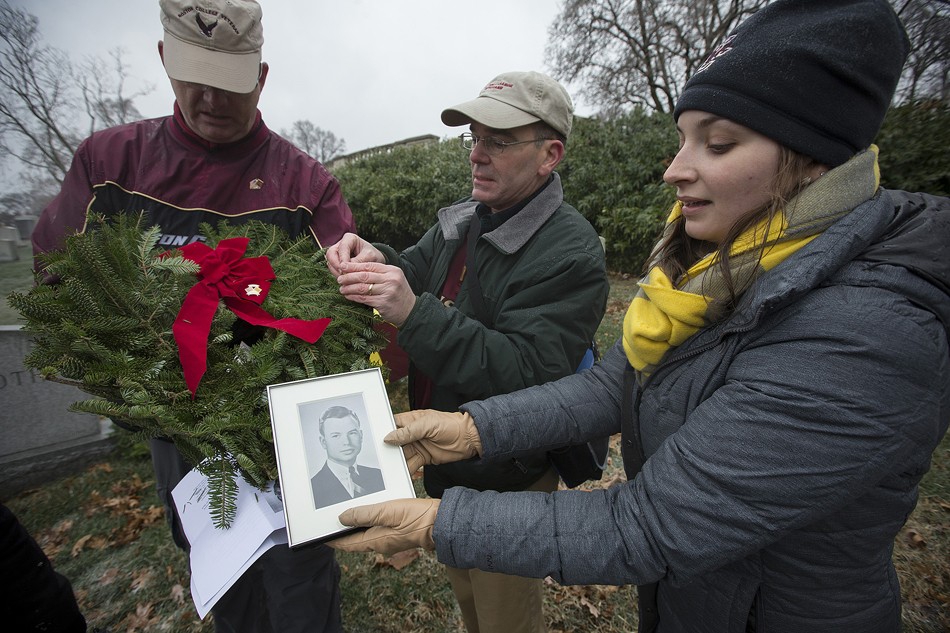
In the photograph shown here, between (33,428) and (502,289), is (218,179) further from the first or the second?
(33,428)

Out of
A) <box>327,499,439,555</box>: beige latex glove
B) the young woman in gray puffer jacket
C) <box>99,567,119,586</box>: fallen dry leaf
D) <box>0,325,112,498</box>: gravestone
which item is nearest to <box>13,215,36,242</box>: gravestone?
<box>0,325,112,498</box>: gravestone

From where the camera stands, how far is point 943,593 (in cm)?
277

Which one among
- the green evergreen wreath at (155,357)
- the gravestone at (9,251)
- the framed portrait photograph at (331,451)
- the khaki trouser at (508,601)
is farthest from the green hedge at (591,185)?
the framed portrait photograph at (331,451)

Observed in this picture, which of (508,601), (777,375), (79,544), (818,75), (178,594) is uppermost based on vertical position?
(818,75)

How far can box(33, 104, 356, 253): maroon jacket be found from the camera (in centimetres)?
190

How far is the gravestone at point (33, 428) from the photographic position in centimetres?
384

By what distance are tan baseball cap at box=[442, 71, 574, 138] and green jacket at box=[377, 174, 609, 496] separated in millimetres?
299

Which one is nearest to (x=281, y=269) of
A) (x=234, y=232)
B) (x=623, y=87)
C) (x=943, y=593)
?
(x=234, y=232)

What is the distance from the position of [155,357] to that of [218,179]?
1.03m

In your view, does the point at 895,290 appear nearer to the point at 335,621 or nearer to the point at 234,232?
the point at 234,232

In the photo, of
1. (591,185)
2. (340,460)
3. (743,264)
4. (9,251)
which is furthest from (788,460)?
(591,185)

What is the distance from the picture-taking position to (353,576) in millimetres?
3070

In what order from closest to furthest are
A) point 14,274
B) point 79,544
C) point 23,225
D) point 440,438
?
point 440,438 < point 79,544 < point 14,274 < point 23,225

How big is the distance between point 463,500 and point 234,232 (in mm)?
1454
